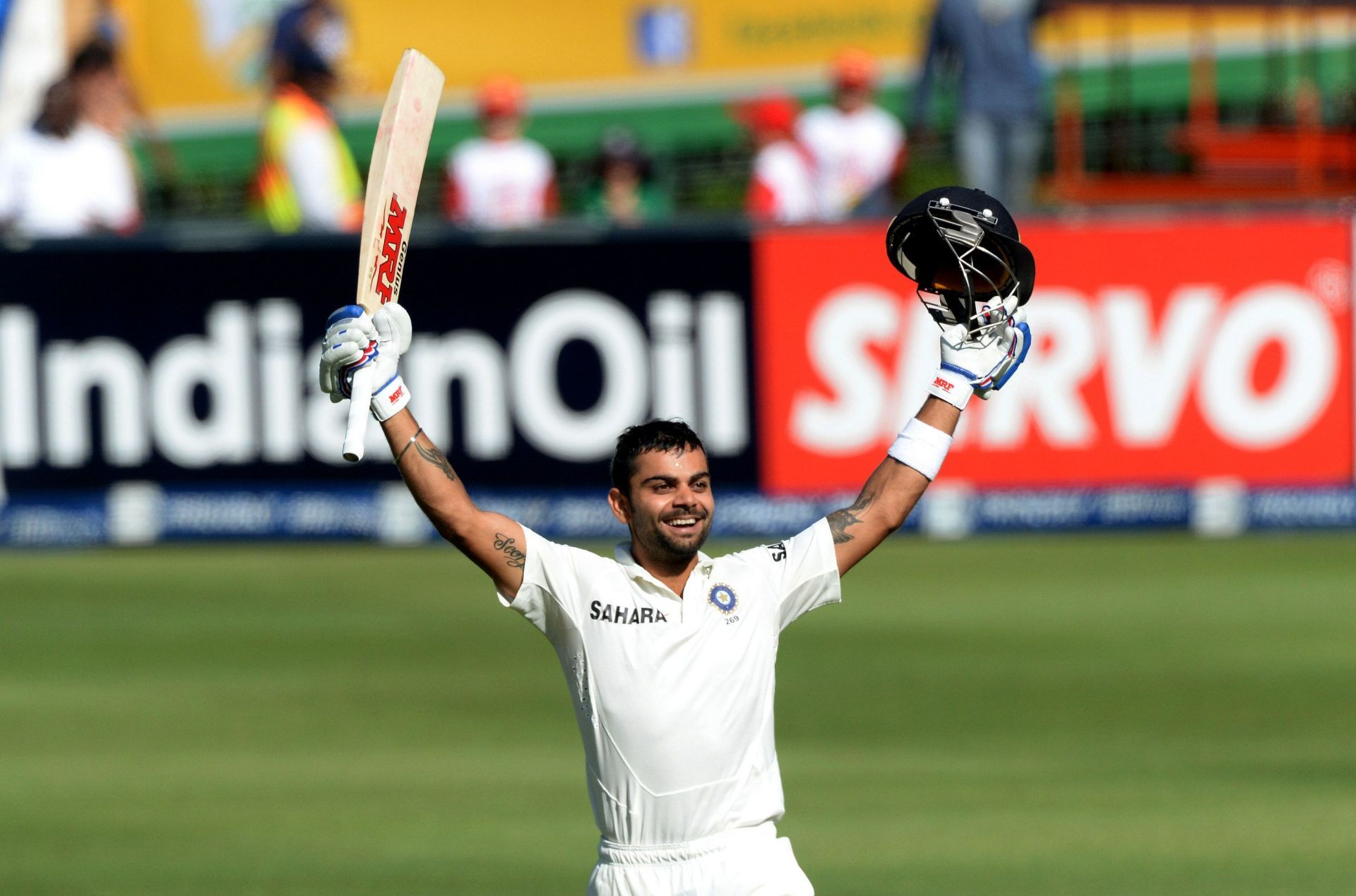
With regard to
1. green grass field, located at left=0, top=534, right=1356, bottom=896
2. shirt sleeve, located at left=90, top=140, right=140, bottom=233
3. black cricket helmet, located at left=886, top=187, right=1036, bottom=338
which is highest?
shirt sleeve, located at left=90, top=140, right=140, bottom=233

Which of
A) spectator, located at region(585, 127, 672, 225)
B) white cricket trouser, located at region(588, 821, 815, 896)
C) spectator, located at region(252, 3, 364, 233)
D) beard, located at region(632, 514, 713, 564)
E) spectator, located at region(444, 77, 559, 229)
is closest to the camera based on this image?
white cricket trouser, located at region(588, 821, 815, 896)

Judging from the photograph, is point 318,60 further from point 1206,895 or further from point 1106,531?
point 1206,895

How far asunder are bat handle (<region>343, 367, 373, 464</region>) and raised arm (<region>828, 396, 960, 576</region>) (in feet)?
3.92

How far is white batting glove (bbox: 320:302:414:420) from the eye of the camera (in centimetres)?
552

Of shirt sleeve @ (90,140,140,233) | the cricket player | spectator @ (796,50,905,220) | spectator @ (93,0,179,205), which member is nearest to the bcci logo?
the cricket player

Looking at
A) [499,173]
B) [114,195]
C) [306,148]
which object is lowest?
[114,195]

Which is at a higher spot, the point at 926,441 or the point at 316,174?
the point at 316,174

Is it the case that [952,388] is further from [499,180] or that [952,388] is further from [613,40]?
[613,40]

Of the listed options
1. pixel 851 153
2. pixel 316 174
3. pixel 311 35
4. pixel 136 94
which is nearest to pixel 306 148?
pixel 316 174

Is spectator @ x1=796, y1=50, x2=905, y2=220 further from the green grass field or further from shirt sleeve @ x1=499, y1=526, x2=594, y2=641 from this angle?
shirt sleeve @ x1=499, y1=526, x2=594, y2=641

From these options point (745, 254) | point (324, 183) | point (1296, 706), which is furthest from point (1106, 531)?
point (324, 183)

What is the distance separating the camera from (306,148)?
14.8 meters

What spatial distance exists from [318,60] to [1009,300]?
9.63m

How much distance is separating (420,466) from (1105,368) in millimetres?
9357
